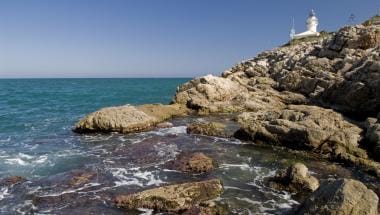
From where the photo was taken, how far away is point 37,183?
16.9 meters

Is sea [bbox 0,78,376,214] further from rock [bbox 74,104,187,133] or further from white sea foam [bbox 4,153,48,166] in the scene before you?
rock [bbox 74,104,187,133]

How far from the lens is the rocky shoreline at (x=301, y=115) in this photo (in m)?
13.6

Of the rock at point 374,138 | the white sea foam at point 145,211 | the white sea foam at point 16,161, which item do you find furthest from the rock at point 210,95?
the white sea foam at point 145,211

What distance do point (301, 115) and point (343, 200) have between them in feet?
50.1

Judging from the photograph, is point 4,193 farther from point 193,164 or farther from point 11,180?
point 193,164

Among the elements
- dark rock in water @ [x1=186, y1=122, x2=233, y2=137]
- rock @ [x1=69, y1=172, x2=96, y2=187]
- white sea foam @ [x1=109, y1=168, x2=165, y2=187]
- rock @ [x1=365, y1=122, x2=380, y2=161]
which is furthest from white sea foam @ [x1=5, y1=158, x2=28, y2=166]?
rock @ [x1=365, y1=122, x2=380, y2=161]

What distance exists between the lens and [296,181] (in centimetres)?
1561

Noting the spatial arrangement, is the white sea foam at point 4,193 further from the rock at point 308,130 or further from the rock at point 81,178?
the rock at point 308,130

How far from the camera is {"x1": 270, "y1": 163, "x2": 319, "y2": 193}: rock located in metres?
15.4

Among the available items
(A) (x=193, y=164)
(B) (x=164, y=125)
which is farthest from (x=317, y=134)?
(B) (x=164, y=125)

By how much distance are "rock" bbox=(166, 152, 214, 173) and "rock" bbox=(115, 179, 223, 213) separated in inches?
124

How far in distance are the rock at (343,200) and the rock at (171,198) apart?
14.6 ft

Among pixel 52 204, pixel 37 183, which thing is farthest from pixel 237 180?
pixel 37 183

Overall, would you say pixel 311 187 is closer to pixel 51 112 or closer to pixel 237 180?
pixel 237 180
